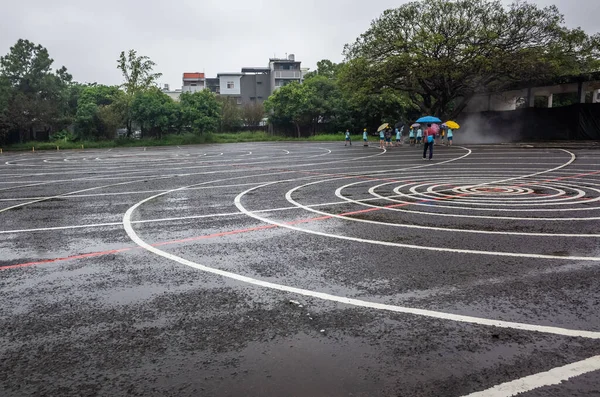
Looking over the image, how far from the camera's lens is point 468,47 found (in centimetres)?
3325

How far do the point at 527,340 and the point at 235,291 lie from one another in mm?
2988

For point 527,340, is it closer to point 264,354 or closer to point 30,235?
point 264,354

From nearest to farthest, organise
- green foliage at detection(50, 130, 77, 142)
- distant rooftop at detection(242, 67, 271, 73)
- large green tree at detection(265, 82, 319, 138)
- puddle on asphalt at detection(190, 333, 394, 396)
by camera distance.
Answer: puddle on asphalt at detection(190, 333, 394, 396)
green foliage at detection(50, 130, 77, 142)
large green tree at detection(265, 82, 319, 138)
distant rooftop at detection(242, 67, 271, 73)


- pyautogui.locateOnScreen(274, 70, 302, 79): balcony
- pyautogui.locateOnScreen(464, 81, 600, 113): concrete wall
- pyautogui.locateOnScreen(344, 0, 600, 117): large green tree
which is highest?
pyautogui.locateOnScreen(274, 70, 302, 79): balcony

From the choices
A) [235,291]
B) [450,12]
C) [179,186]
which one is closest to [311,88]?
[450,12]

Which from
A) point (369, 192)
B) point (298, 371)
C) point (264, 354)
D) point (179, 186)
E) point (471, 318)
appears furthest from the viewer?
point (179, 186)

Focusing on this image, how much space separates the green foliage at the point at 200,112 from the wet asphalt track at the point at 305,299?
43.8 m

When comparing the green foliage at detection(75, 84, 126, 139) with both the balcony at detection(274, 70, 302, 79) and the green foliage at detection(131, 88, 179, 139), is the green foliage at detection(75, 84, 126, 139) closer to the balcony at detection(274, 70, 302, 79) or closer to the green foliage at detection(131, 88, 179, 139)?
the green foliage at detection(131, 88, 179, 139)

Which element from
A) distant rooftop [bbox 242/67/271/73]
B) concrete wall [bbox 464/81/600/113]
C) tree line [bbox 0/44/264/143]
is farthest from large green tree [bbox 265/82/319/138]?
distant rooftop [bbox 242/67/271/73]

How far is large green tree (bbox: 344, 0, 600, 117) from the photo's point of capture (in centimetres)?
3275

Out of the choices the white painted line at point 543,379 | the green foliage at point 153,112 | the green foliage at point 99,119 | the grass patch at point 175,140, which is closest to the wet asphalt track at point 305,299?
the white painted line at point 543,379

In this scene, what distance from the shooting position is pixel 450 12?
34.0m

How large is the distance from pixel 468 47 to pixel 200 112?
31276 mm

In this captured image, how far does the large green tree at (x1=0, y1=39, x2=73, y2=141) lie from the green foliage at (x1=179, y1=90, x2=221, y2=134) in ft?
47.8
